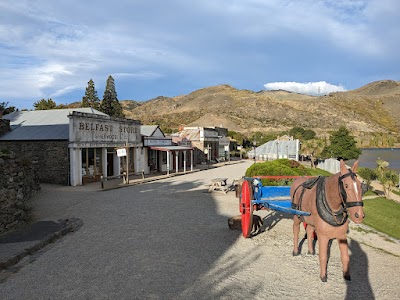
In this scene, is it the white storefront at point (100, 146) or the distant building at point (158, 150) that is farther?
the distant building at point (158, 150)

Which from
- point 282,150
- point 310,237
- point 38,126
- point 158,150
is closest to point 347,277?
point 310,237

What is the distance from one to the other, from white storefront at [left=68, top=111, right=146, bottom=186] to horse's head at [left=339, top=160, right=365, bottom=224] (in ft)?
51.2

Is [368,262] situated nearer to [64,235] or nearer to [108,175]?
[64,235]

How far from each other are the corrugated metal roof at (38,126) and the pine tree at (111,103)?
38.4 m

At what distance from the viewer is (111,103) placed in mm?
69375

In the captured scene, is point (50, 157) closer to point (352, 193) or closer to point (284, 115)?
point (352, 193)

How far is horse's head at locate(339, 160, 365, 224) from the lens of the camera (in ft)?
16.4

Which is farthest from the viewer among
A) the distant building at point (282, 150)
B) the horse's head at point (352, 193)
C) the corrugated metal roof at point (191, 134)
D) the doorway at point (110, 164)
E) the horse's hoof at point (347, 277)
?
the distant building at point (282, 150)

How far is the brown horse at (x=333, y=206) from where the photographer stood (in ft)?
16.7

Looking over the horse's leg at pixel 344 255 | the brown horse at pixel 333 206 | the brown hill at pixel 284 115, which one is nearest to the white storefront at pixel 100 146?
the brown horse at pixel 333 206

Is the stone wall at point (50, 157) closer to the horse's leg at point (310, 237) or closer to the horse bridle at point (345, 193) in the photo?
the horse's leg at point (310, 237)

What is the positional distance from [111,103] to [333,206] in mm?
68034

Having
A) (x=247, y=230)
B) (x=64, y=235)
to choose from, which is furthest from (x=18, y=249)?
(x=247, y=230)

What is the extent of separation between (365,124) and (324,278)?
494ft
